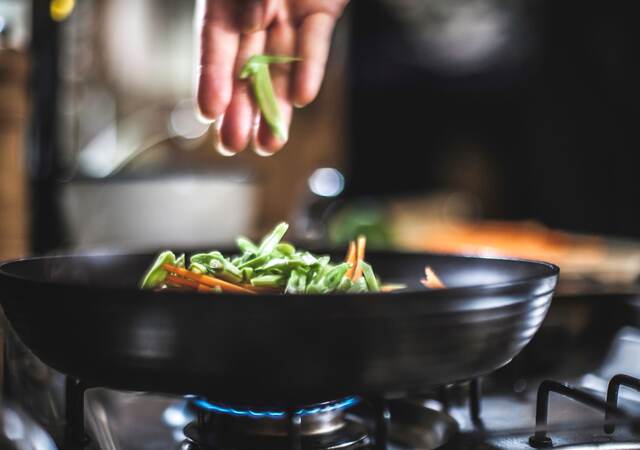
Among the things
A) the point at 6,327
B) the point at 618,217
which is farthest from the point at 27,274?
the point at 618,217

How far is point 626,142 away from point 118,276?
87.1 inches

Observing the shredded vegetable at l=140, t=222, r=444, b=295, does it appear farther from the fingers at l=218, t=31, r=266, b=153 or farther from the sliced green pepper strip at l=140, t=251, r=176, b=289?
the fingers at l=218, t=31, r=266, b=153

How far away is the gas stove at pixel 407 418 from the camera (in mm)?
725

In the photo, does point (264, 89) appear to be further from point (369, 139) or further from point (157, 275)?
point (369, 139)

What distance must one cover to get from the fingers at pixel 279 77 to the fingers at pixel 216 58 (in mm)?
70

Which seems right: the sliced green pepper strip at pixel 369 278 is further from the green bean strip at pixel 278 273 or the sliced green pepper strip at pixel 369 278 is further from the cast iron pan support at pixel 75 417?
the cast iron pan support at pixel 75 417

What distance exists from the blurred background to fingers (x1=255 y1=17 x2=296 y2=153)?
0.24 metres

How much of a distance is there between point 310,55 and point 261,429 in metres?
0.50

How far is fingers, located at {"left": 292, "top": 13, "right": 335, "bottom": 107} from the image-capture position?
952 millimetres

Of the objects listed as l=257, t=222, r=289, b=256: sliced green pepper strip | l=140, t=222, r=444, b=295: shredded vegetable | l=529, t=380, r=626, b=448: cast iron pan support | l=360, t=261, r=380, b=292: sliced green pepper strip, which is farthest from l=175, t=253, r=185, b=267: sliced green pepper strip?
l=529, t=380, r=626, b=448: cast iron pan support

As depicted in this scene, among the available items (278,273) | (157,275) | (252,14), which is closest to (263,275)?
(278,273)

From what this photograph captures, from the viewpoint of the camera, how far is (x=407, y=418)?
88 centimetres

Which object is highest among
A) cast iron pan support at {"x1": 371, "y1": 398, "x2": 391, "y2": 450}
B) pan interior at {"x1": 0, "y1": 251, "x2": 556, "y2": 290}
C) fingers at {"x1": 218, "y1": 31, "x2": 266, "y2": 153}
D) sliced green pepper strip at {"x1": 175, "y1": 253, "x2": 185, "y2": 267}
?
fingers at {"x1": 218, "y1": 31, "x2": 266, "y2": 153}

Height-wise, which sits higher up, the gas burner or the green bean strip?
the green bean strip
